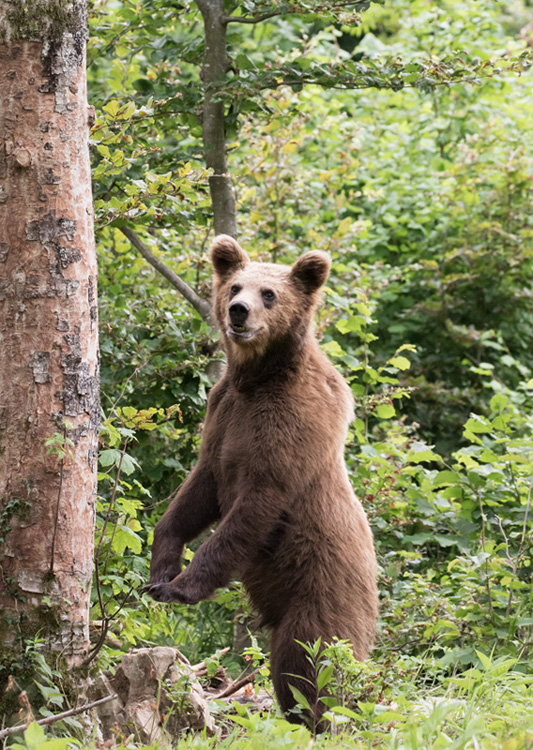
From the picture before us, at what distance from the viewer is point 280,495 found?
3.76 meters

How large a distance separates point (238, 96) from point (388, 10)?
6.97 m

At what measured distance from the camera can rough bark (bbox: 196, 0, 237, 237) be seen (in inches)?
196

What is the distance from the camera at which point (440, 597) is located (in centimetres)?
472

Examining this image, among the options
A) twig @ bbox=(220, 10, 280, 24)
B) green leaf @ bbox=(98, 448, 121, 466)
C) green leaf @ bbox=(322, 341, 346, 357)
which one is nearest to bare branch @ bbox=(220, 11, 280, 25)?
twig @ bbox=(220, 10, 280, 24)

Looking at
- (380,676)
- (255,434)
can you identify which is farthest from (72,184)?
(380,676)

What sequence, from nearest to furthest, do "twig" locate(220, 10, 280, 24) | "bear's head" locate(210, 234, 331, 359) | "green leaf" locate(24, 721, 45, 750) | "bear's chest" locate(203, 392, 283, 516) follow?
"green leaf" locate(24, 721, 45, 750) < "bear's chest" locate(203, 392, 283, 516) < "bear's head" locate(210, 234, 331, 359) < "twig" locate(220, 10, 280, 24)

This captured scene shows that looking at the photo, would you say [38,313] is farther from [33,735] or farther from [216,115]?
[216,115]

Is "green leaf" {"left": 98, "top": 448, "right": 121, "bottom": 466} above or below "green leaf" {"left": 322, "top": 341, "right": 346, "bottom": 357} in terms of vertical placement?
below

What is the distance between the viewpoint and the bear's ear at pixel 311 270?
13.6 feet

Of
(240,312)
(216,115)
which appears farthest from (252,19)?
(240,312)

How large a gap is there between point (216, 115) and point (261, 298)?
1.63m

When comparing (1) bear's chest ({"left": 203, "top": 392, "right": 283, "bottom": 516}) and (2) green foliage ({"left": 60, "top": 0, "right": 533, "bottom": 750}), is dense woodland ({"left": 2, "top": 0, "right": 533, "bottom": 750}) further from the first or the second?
(1) bear's chest ({"left": 203, "top": 392, "right": 283, "bottom": 516})

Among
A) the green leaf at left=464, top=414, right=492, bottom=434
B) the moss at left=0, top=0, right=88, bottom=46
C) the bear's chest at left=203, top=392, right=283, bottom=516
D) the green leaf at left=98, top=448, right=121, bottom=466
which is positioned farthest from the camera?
the green leaf at left=464, top=414, right=492, bottom=434

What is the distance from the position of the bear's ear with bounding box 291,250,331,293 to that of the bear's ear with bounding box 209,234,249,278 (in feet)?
1.02
